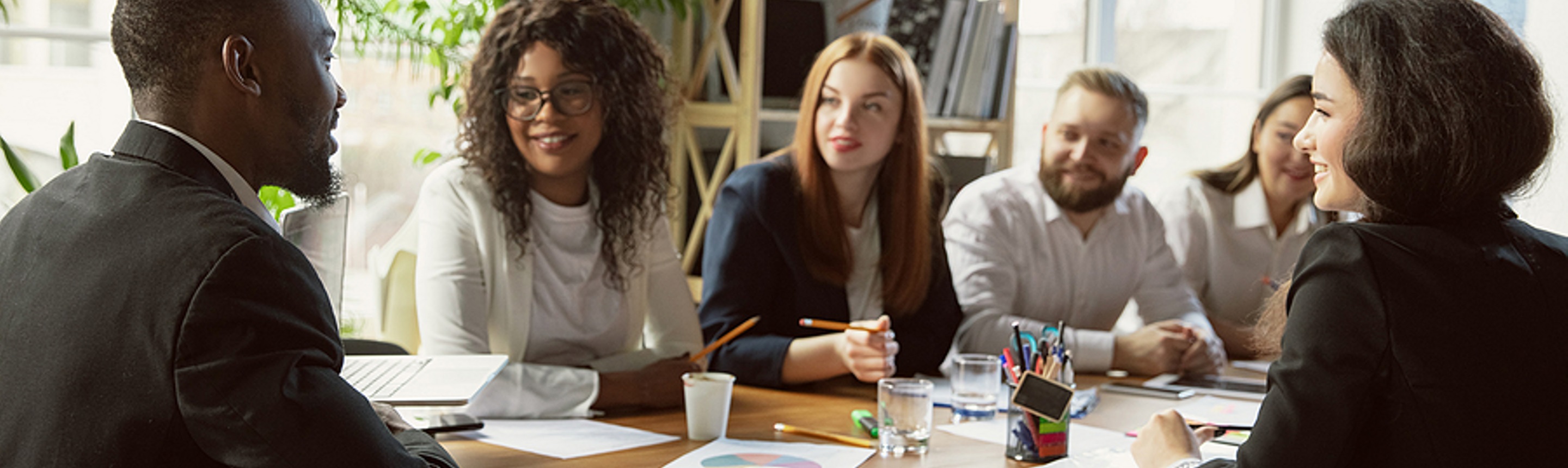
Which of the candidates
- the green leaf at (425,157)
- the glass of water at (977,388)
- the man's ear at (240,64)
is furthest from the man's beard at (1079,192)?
the man's ear at (240,64)

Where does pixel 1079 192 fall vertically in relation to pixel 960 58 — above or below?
below

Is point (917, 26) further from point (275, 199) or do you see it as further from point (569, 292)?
point (275, 199)

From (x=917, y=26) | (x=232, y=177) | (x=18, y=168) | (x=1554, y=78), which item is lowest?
(x=18, y=168)

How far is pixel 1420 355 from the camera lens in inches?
46.1

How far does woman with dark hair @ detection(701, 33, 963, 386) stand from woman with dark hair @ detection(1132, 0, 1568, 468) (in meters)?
1.21

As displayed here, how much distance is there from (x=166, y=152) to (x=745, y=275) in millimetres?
1385

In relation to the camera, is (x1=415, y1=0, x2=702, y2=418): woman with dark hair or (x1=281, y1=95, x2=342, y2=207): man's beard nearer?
(x1=281, y1=95, x2=342, y2=207): man's beard

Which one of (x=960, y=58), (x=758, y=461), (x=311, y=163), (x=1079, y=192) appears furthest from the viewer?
(x=960, y=58)

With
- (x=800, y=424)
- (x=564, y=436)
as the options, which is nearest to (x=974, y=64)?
(x=800, y=424)

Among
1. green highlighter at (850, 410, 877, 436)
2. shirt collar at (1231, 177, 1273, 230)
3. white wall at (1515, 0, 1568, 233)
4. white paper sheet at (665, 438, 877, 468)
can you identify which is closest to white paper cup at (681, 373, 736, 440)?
white paper sheet at (665, 438, 877, 468)

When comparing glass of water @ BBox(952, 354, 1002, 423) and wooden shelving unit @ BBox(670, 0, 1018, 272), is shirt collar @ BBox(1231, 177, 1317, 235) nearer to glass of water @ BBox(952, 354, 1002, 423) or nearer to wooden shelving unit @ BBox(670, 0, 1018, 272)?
wooden shelving unit @ BBox(670, 0, 1018, 272)

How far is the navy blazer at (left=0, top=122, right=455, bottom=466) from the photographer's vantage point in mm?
1019

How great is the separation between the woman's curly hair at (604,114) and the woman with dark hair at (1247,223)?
1.60m

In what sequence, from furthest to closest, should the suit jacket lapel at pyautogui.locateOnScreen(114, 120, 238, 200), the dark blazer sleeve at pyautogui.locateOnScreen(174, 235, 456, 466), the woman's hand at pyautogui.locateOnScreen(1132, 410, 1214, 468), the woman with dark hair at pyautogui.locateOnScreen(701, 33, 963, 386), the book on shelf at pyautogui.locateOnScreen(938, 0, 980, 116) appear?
the book on shelf at pyautogui.locateOnScreen(938, 0, 980, 116) < the woman with dark hair at pyautogui.locateOnScreen(701, 33, 963, 386) < the woman's hand at pyautogui.locateOnScreen(1132, 410, 1214, 468) < the suit jacket lapel at pyautogui.locateOnScreen(114, 120, 238, 200) < the dark blazer sleeve at pyautogui.locateOnScreen(174, 235, 456, 466)
